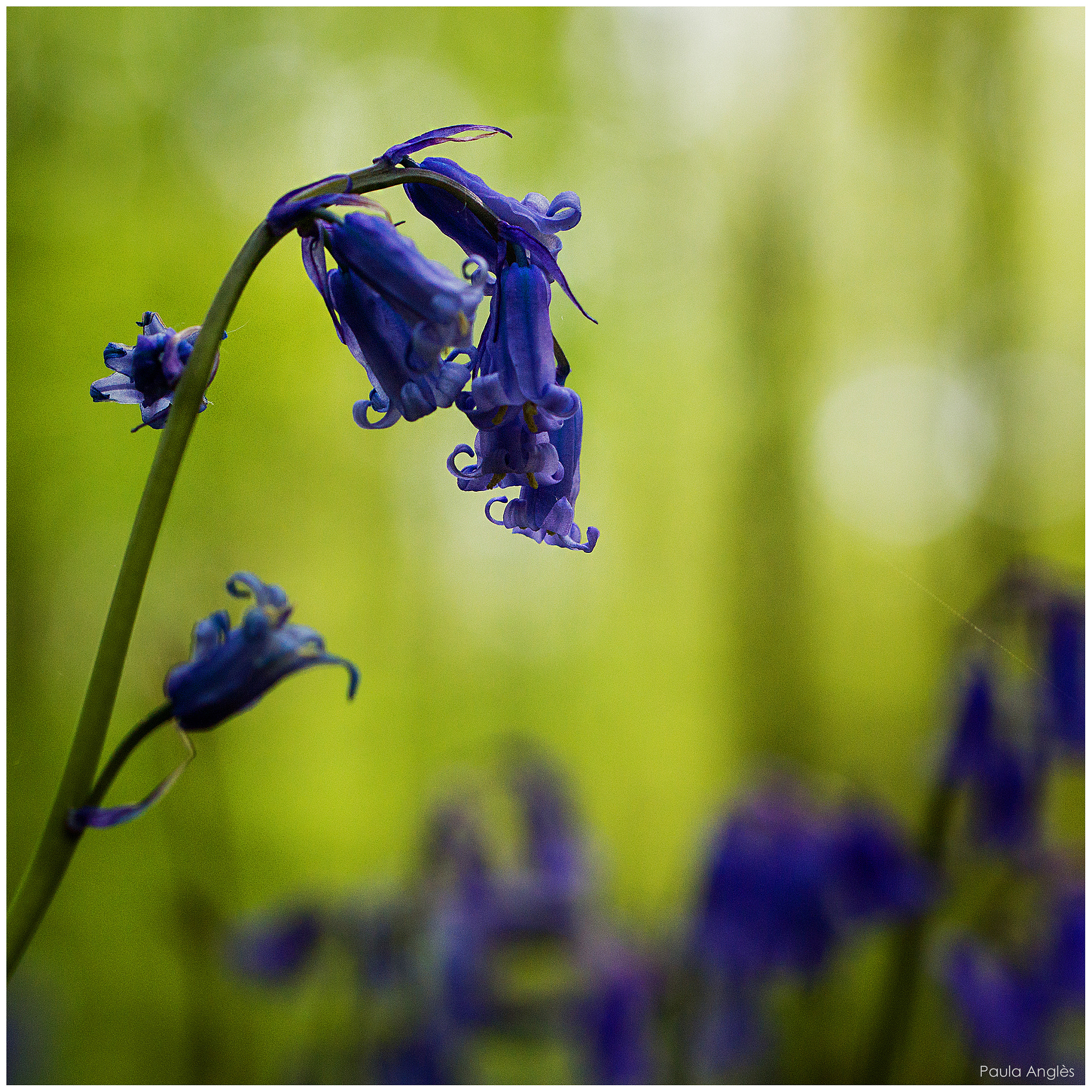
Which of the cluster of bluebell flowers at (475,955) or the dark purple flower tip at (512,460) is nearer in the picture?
the dark purple flower tip at (512,460)

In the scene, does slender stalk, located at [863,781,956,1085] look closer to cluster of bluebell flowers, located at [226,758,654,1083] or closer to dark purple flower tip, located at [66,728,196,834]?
cluster of bluebell flowers, located at [226,758,654,1083]

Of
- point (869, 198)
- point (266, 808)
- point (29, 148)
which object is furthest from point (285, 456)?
point (869, 198)

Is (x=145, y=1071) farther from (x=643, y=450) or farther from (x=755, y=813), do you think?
(x=643, y=450)

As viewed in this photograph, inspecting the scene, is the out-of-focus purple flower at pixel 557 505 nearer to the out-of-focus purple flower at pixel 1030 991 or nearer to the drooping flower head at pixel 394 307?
the drooping flower head at pixel 394 307

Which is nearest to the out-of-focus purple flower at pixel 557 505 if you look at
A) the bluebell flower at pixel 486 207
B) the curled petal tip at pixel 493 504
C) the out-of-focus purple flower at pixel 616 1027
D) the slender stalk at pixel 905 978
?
the curled petal tip at pixel 493 504

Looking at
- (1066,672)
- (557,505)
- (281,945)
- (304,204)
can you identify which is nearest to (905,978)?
(1066,672)

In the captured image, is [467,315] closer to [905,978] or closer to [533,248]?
[533,248]
